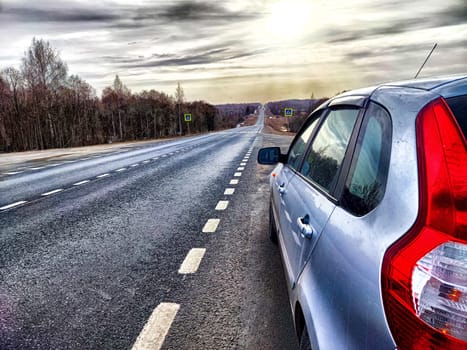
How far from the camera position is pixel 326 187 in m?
1.99

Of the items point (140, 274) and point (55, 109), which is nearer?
point (140, 274)

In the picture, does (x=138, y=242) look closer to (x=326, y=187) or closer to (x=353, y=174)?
(x=326, y=187)

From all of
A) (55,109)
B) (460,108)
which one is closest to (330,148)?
(460,108)

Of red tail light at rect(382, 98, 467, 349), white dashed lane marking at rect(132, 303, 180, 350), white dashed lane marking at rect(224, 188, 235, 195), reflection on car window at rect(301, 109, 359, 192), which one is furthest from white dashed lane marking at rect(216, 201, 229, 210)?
red tail light at rect(382, 98, 467, 349)

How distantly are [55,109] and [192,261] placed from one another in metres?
71.6

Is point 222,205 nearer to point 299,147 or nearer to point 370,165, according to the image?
point 299,147

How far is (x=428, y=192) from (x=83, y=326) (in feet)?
8.93

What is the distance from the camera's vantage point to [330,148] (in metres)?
2.26

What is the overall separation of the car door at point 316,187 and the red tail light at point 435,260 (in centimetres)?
59

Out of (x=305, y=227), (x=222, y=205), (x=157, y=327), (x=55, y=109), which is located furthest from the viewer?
(x=55, y=109)

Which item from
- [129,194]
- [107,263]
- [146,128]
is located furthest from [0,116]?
[107,263]

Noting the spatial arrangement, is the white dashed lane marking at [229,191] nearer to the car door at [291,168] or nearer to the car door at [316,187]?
the car door at [291,168]

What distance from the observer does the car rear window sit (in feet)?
3.81

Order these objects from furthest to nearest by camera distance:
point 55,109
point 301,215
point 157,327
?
1. point 55,109
2. point 157,327
3. point 301,215
